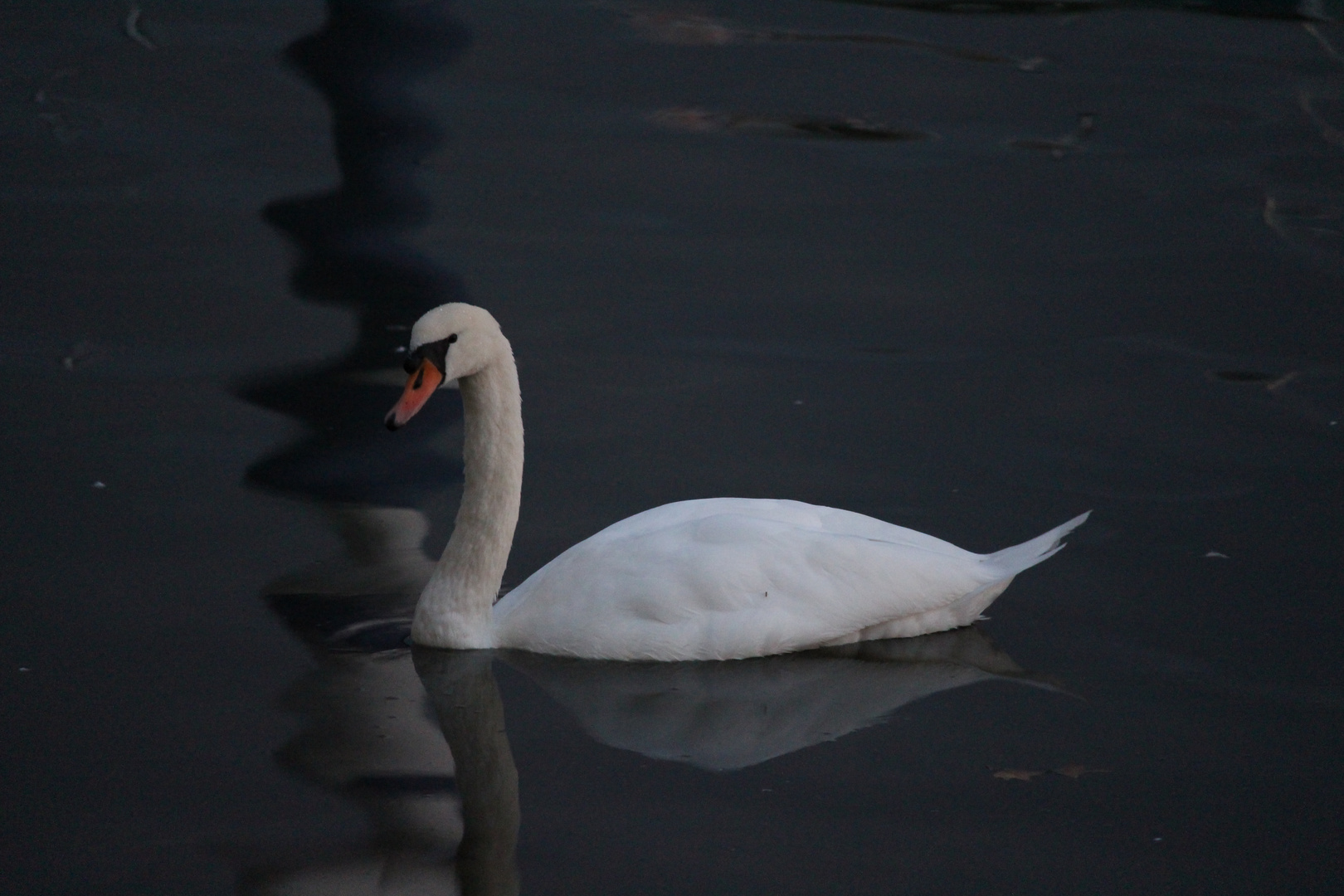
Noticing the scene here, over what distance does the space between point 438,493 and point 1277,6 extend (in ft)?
36.7

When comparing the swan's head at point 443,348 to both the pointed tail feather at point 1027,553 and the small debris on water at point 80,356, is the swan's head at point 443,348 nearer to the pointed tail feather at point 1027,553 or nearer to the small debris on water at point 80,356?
the pointed tail feather at point 1027,553

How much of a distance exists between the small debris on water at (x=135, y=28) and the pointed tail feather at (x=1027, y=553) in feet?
30.9

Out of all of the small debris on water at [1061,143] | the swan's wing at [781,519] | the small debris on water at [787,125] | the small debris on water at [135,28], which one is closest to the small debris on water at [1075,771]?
the swan's wing at [781,519]

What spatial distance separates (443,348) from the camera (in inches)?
228

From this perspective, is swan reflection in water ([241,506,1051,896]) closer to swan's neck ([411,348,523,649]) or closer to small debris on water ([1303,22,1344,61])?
swan's neck ([411,348,523,649])

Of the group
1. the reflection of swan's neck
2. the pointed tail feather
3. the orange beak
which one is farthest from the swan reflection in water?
the orange beak

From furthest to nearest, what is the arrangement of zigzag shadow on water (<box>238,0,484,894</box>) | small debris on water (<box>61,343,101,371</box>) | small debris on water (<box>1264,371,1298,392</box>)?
small debris on water (<box>1264,371,1298,392</box>) < small debris on water (<box>61,343,101,371</box>) < zigzag shadow on water (<box>238,0,484,894</box>)

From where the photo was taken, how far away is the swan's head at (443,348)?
575 cm

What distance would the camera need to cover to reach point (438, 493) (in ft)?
23.7

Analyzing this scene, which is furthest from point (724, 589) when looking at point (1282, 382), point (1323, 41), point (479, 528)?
point (1323, 41)

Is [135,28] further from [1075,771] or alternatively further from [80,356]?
[1075,771]

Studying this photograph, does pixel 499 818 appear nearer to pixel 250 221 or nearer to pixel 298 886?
pixel 298 886

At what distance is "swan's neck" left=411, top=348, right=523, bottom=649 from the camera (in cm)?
598

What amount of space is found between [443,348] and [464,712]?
3.90 ft
